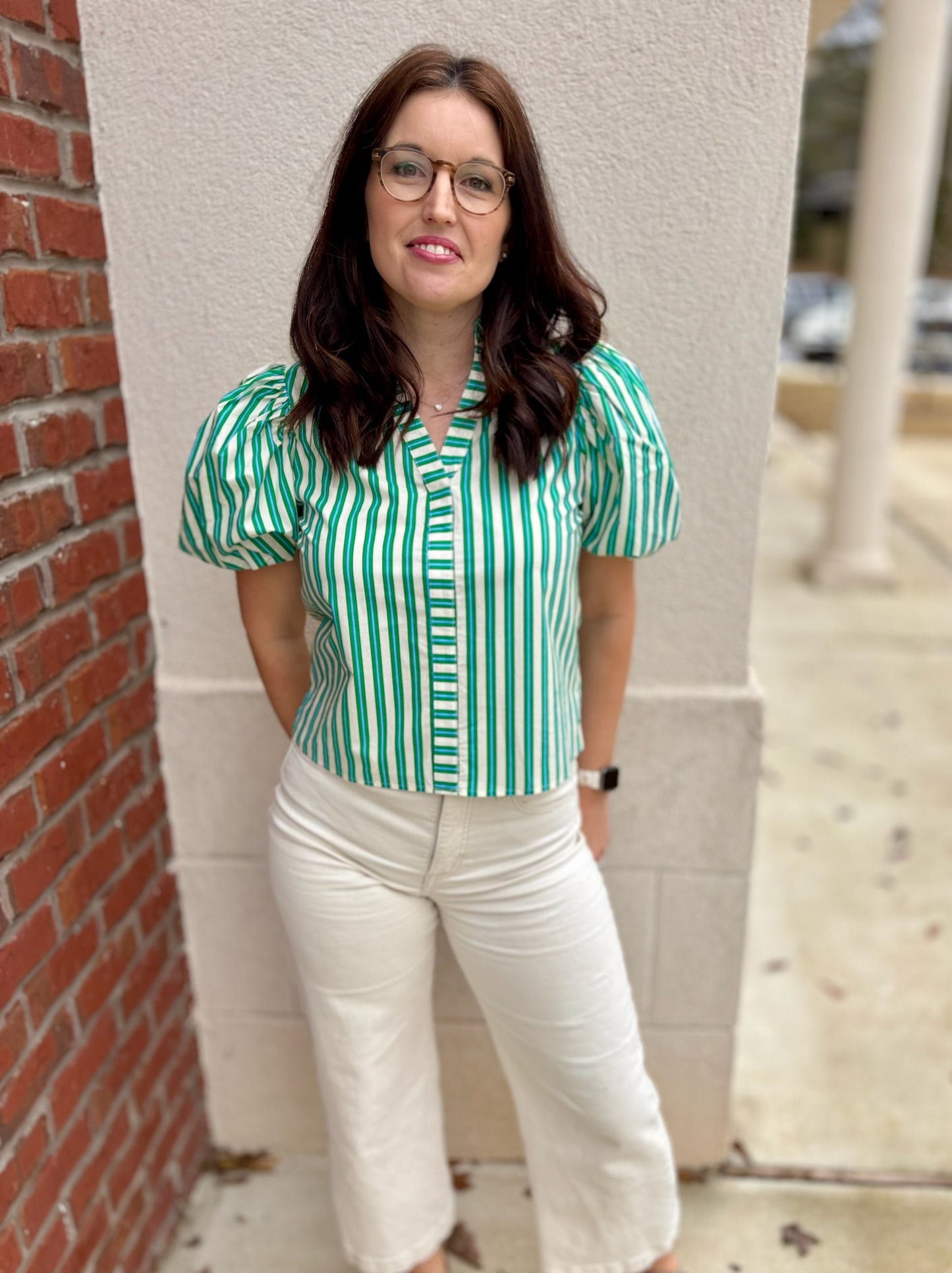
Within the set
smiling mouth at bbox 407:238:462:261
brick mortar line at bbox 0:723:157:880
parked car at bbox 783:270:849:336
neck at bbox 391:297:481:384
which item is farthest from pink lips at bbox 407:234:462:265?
parked car at bbox 783:270:849:336

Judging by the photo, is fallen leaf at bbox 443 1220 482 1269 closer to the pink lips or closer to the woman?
the woman

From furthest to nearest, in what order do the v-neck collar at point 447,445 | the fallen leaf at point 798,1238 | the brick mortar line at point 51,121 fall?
the fallen leaf at point 798,1238
the brick mortar line at point 51,121
the v-neck collar at point 447,445

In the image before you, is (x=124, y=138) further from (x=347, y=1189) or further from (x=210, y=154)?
(x=347, y=1189)

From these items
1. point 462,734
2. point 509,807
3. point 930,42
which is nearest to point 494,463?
point 462,734

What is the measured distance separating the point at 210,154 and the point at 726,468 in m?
1.00

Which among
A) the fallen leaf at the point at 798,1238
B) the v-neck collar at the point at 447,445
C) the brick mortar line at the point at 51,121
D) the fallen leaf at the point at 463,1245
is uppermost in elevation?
the brick mortar line at the point at 51,121

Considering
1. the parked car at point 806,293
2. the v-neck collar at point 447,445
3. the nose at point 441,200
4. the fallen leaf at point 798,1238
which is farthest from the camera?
the parked car at point 806,293

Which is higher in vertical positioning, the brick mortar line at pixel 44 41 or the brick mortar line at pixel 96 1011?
the brick mortar line at pixel 44 41

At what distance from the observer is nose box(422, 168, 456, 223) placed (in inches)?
51.2

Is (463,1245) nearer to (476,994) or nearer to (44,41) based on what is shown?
(476,994)

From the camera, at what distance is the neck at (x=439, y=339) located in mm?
1448

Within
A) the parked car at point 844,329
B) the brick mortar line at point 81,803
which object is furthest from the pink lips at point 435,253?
the parked car at point 844,329

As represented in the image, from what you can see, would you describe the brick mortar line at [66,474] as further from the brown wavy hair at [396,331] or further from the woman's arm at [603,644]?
the woman's arm at [603,644]

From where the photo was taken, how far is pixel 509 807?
154cm
